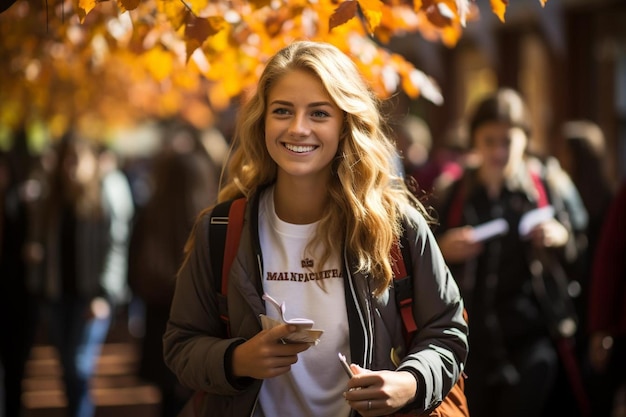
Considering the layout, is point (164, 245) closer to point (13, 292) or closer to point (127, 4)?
point (13, 292)

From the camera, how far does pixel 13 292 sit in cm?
886

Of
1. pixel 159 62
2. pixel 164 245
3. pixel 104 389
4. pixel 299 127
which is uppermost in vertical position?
pixel 159 62

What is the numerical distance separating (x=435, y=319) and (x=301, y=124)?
0.79 metres

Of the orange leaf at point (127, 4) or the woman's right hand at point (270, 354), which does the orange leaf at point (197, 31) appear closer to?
the orange leaf at point (127, 4)

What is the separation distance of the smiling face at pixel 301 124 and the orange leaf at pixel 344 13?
537mm

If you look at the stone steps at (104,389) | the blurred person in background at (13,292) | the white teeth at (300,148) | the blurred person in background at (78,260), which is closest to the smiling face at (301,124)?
the white teeth at (300,148)

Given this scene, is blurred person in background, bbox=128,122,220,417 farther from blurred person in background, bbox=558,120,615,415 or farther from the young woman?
the young woman

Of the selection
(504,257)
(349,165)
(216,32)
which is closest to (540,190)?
(504,257)

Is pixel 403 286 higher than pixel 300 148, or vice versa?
pixel 300 148

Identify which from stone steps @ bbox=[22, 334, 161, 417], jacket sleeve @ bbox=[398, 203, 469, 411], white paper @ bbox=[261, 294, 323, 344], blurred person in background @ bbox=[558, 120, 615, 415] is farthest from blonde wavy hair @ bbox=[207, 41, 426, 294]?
stone steps @ bbox=[22, 334, 161, 417]

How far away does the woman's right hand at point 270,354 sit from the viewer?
3490mm

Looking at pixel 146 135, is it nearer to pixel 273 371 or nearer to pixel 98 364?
pixel 98 364

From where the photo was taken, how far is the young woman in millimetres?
3660

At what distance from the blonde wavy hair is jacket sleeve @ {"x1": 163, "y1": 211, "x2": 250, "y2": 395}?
1.00ft
